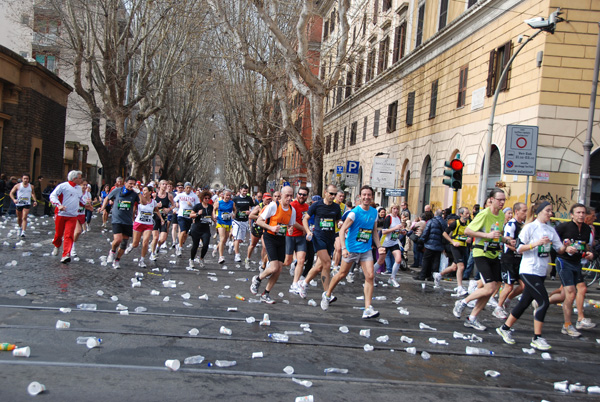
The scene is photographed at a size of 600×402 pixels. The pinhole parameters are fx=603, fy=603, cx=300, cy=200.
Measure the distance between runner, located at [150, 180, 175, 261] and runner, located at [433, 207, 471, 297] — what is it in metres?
5.93

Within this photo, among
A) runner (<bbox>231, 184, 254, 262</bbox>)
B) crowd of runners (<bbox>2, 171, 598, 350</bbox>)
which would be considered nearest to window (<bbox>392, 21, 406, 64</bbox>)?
crowd of runners (<bbox>2, 171, 598, 350</bbox>)

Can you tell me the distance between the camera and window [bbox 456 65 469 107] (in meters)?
20.7

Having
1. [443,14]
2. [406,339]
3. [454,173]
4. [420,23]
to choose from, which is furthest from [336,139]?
[406,339]

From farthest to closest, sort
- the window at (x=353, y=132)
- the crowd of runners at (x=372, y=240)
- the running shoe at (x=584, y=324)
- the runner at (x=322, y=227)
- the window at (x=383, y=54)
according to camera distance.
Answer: the window at (x=353, y=132) < the window at (x=383, y=54) < the runner at (x=322, y=227) < the running shoe at (x=584, y=324) < the crowd of runners at (x=372, y=240)

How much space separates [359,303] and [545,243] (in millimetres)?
3189

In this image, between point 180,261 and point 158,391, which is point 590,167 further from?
point 158,391

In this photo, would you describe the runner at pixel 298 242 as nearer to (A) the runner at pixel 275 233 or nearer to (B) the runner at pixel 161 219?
(A) the runner at pixel 275 233

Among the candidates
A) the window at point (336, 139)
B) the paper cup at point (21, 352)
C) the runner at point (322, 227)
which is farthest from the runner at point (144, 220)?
the window at point (336, 139)

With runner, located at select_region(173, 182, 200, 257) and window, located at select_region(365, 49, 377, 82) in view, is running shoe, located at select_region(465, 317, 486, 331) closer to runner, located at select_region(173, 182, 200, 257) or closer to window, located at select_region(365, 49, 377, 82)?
runner, located at select_region(173, 182, 200, 257)

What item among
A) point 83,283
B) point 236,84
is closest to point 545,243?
point 83,283

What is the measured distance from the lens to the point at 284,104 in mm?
24406

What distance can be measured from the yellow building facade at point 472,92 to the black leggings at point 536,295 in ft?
21.5

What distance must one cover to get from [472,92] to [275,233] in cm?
1325

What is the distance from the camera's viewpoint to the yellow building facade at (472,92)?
51.5 feet
